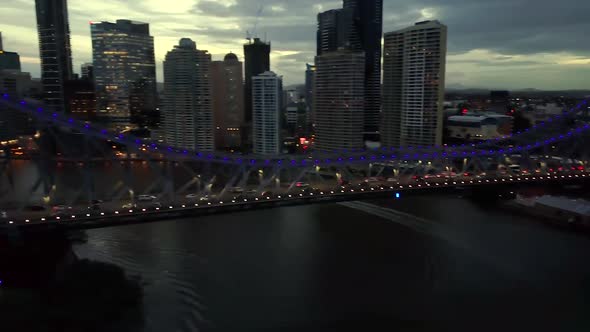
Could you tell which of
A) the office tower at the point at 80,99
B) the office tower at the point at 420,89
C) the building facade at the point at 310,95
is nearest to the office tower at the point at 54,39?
the office tower at the point at 80,99

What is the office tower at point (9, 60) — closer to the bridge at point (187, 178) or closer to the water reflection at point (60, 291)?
the bridge at point (187, 178)

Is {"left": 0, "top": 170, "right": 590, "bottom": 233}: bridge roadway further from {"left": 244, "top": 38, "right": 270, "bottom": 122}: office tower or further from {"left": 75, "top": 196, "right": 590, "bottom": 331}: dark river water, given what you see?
{"left": 244, "top": 38, "right": 270, "bottom": 122}: office tower

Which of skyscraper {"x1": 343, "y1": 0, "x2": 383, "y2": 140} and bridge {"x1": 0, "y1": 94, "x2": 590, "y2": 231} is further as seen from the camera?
skyscraper {"x1": 343, "y1": 0, "x2": 383, "y2": 140}

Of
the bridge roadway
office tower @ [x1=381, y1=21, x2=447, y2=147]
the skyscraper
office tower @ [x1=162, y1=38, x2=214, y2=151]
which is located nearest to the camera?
the bridge roadway

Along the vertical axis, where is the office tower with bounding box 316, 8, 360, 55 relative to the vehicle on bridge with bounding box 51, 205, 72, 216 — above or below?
above

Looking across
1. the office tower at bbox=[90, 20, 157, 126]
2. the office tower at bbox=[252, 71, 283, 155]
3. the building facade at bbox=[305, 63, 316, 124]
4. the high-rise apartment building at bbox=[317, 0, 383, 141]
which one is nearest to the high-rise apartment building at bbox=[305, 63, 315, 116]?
the building facade at bbox=[305, 63, 316, 124]

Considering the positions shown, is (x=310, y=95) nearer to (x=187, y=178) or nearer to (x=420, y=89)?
(x=420, y=89)
